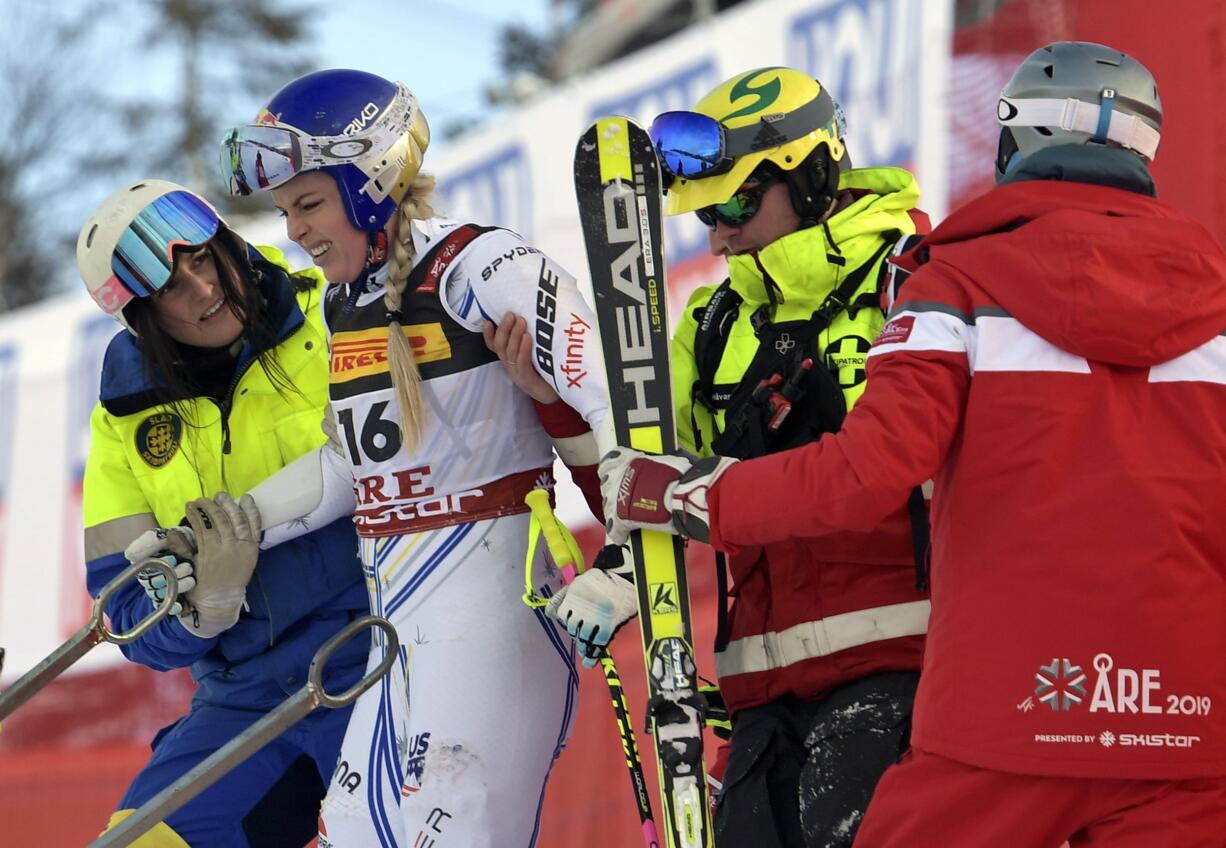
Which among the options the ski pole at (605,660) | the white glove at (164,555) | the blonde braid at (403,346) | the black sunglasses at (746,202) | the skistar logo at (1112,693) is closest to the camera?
the skistar logo at (1112,693)

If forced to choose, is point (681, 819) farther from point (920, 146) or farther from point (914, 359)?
point (920, 146)

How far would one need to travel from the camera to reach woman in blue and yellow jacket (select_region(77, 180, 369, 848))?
4246mm

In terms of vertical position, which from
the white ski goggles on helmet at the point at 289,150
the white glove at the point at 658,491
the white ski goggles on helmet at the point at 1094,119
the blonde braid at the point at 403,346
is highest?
the white ski goggles on helmet at the point at 289,150

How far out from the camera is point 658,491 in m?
3.07

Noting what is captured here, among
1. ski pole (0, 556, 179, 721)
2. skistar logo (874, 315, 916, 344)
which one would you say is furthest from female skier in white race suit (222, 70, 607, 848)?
skistar logo (874, 315, 916, 344)

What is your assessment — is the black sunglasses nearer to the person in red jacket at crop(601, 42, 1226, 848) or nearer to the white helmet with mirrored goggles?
the person in red jacket at crop(601, 42, 1226, 848)

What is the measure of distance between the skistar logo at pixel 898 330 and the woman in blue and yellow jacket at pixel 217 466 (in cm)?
196

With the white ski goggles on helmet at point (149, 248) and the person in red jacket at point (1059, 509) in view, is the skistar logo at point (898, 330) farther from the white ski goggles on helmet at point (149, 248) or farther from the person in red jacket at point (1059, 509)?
the white ski goggles on helmet at point (149, 248)

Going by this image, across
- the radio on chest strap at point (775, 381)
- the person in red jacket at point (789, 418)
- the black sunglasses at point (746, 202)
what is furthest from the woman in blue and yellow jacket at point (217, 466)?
the black sunglasses at point (746, 202)

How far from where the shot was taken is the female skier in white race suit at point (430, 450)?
3.59 metres

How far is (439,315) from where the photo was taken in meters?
3.73

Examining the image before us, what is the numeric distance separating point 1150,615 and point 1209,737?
22 centimetres

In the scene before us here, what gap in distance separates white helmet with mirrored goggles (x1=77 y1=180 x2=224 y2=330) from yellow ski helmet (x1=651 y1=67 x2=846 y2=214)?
1271 millimetres

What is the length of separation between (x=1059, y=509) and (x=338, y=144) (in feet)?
6.18
